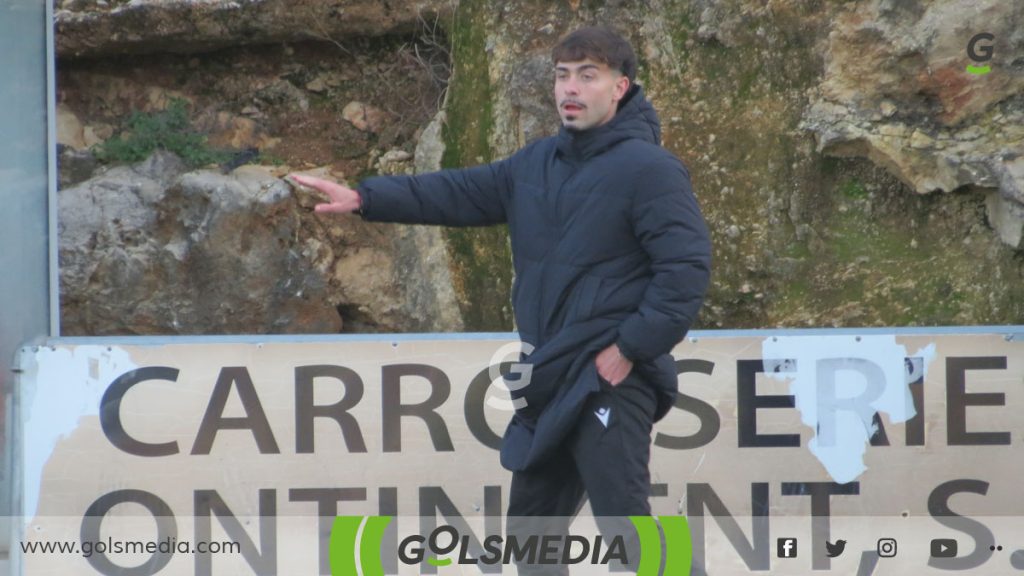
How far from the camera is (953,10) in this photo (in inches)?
236

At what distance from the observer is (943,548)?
14.2 feet

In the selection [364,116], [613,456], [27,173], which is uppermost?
[364,116]

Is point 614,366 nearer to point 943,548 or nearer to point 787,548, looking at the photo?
point 787,548

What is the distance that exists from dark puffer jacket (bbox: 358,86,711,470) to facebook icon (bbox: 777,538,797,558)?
125 cm

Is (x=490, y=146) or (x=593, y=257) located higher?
(x=490, y=146)

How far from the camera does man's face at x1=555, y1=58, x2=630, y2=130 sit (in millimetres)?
3201

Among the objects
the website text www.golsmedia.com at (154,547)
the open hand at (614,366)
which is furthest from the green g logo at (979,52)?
the website text www.golsmedia.com at (154,547)

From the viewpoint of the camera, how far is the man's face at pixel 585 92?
320 cm

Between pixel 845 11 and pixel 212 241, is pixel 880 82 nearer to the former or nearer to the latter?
pixel 845 11

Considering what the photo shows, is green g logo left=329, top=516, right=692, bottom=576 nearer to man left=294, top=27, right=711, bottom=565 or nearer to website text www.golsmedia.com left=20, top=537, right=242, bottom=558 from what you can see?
website text www.golsmedia.com left=20, top=537, right=242, bottom=558

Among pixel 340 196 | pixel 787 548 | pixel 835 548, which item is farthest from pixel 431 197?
pixel 835 548

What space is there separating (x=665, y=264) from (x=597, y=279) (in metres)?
0.20

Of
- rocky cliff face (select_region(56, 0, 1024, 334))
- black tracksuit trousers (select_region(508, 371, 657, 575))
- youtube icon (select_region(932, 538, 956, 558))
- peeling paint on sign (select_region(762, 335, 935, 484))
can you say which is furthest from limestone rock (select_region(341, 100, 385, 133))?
black tracksuit trousers (select_region(508, 371, 657, 575))

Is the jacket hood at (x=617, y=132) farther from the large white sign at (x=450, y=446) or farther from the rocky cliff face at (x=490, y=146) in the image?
the rocky cliff face at (x=490, y=146)
